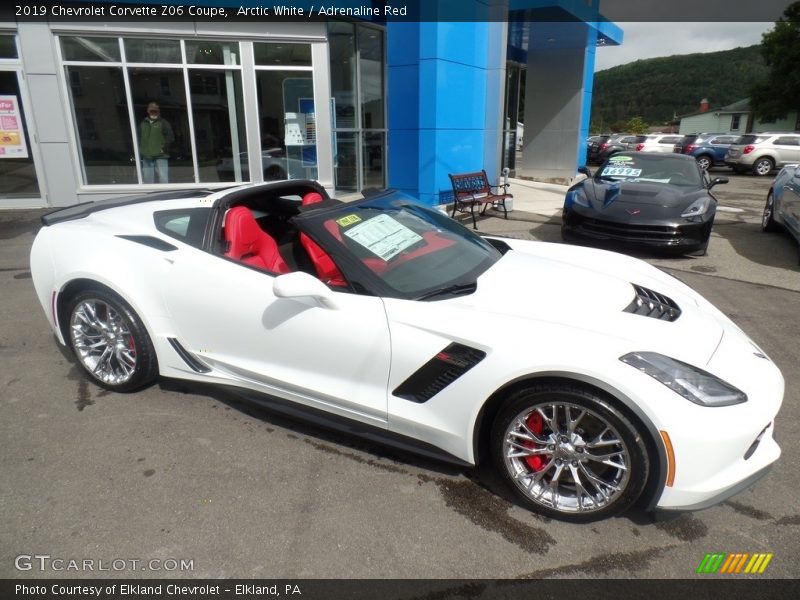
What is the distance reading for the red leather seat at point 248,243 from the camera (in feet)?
10.2

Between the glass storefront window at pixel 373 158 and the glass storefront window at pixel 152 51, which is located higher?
the glass storefront window at pixel 152 51

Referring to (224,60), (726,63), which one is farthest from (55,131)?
(726,63)

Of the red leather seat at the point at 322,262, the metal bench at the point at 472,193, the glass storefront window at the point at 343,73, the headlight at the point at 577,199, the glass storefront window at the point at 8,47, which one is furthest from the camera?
the glass storefront window at the point at 343,73

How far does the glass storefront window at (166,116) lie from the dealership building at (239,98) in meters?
0.02

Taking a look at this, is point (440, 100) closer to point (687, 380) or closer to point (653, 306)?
point (653, 306)

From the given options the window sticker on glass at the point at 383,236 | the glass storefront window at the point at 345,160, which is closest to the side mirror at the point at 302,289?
the window sticker on glass at the point at 383,236

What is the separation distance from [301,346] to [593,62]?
1803 centimetres

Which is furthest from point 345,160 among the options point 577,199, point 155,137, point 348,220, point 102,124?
point 348,220

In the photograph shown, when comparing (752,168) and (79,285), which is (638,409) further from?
(752,168)

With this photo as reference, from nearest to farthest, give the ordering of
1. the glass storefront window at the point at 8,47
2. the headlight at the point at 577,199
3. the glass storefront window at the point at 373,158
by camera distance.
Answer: the headlight at the point at 577,199 → the glass storefront window at the point at 8,47 → the glass storefront window at the point at 373,158

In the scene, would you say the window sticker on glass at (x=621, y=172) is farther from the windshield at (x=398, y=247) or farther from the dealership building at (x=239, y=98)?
the windshield at (x=398, y=247)

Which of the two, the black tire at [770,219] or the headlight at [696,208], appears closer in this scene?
the headlight at [696,208]

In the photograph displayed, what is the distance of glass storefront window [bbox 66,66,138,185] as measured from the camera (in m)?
9.72
